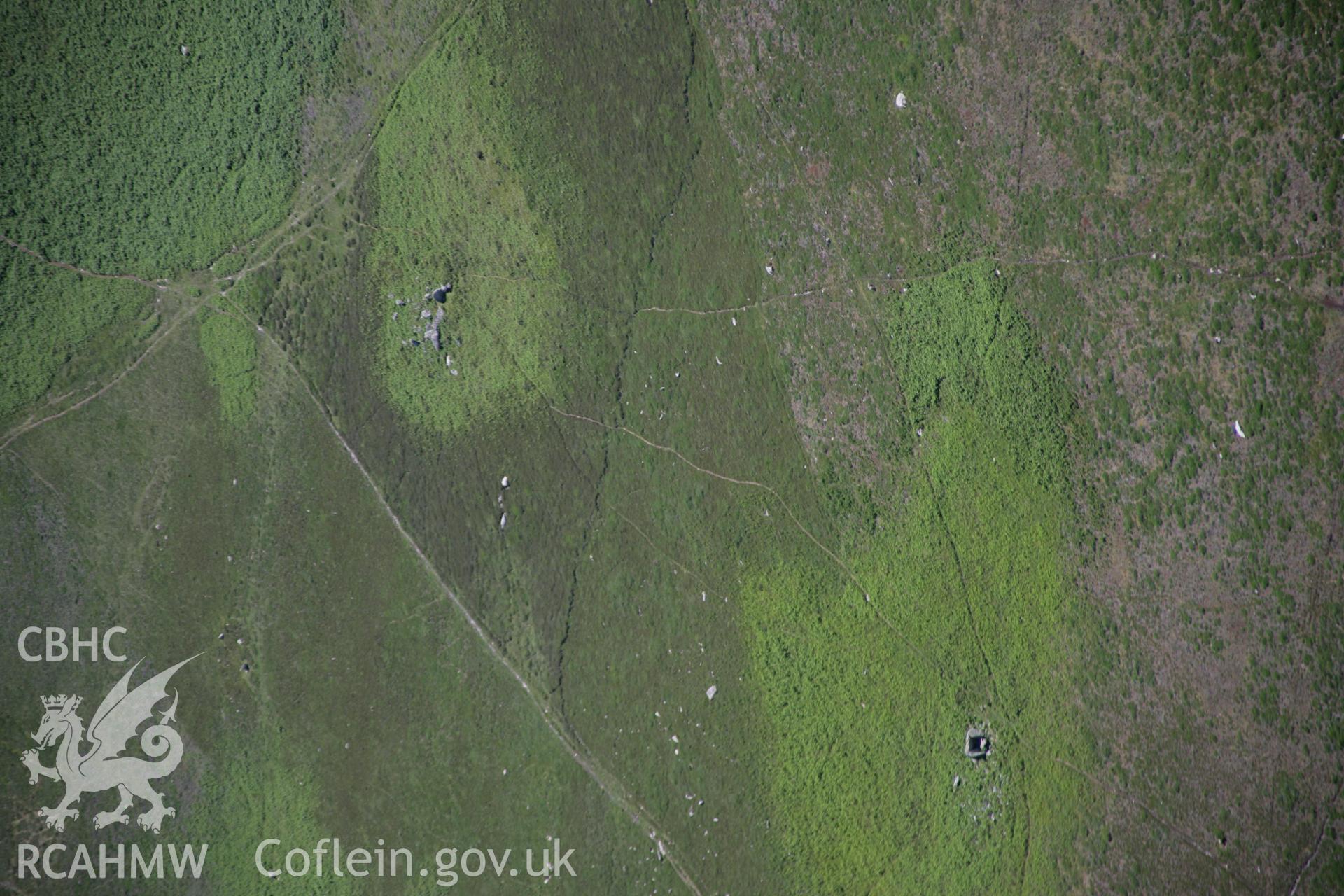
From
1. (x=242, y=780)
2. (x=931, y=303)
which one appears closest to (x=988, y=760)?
(x=931, y=303)

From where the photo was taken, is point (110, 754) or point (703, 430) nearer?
point (703, 430)

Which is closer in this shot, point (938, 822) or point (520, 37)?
point (938, 822)

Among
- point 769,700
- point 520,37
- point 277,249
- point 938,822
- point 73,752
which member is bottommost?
point 938,822

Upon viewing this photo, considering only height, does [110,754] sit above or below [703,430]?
below

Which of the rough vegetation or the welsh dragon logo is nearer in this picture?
the rough vegetation

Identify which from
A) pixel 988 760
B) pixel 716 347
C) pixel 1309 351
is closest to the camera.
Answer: pixel 1309 351

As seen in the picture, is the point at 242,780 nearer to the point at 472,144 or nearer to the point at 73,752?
the point at 73,752

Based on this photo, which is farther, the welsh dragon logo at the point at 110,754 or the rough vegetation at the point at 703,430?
the welsh dragon logo at the point at 110,754

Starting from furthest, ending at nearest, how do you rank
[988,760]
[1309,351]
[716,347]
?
[716,347] → [988,760] → [1309,351]
